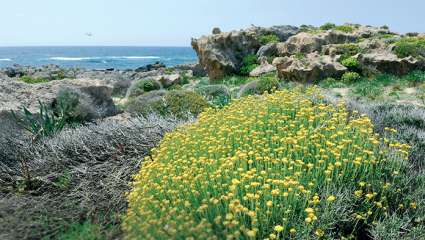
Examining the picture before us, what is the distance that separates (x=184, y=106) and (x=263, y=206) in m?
6.19

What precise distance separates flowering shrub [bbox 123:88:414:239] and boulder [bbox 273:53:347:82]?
13414 millimetres

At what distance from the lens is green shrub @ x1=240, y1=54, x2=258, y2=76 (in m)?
24.2

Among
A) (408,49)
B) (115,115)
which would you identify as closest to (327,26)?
(408,49)

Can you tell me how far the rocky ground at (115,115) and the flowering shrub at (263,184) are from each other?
542 mm

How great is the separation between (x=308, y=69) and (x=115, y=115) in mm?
9380

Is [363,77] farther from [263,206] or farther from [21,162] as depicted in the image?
[263,206]

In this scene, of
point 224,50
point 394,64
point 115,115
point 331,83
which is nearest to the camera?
point 115,115

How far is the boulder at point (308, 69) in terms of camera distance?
19.7 metres

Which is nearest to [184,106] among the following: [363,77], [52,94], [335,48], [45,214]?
[52,94]

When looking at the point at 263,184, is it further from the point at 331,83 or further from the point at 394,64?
the point at 394,64

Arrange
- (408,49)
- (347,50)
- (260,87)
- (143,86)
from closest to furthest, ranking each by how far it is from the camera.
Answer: (260,87)
(408,49)
(143,86)
(347,50)

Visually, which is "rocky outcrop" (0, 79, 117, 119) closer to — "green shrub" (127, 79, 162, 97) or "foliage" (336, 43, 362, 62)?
"green shrub" (127, 79, 162, 97)

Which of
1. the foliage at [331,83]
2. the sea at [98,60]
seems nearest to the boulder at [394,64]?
the foliage at [331,83]

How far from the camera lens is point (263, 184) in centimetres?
462
